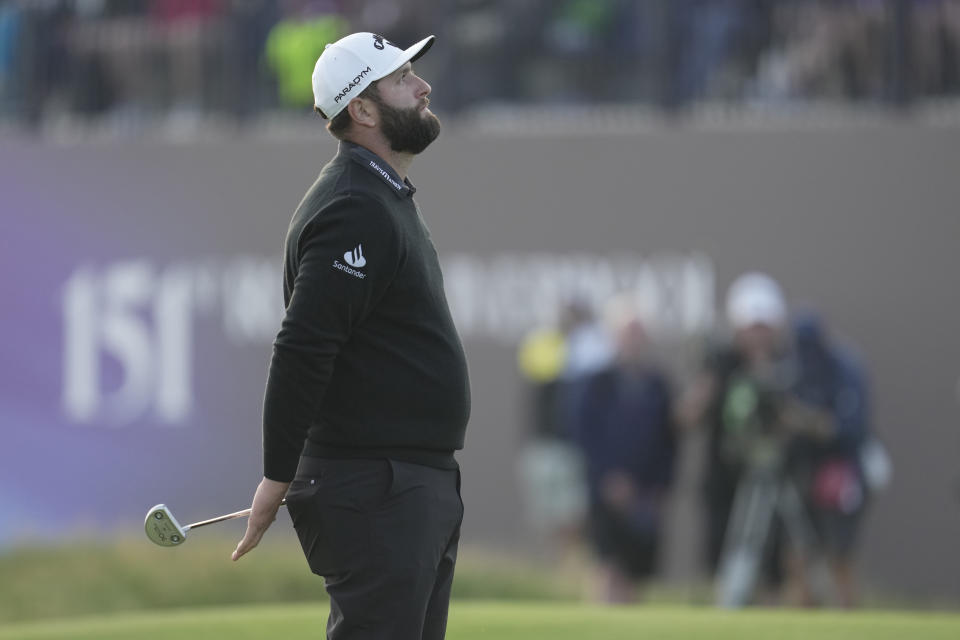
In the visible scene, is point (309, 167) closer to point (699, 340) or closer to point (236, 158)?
point (236, 158)

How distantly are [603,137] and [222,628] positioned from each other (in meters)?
5.60

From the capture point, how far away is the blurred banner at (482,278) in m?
11.1

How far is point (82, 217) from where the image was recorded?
1270 cm

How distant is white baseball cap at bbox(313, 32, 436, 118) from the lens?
432 centimetres

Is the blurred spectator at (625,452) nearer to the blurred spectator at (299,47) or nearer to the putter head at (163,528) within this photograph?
the blurred spectator at (299,47)

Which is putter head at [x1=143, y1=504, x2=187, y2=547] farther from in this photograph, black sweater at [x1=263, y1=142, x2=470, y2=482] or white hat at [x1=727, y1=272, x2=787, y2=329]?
white hat at [x1=727, y1=272, x2=787, y2=329]

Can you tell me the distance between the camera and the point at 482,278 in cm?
1188

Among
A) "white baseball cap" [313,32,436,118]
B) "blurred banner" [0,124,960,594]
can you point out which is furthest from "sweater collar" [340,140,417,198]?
"blurred banner" [0,124,960,594]

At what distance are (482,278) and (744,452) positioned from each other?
2.56 m

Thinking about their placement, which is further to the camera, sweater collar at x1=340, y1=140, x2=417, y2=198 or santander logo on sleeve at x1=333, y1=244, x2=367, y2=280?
sweater collar at x1=340, y1=140, x2=417, y2=198

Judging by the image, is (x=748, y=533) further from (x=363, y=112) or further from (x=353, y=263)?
(x=353, y=263)

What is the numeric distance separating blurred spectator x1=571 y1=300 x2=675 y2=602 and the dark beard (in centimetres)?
628

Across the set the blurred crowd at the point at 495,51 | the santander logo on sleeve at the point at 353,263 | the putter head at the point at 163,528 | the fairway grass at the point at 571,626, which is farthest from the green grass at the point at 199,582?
the santander logo on sleeve at the point at 353,263

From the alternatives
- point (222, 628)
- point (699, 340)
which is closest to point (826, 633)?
point (222, 628)
